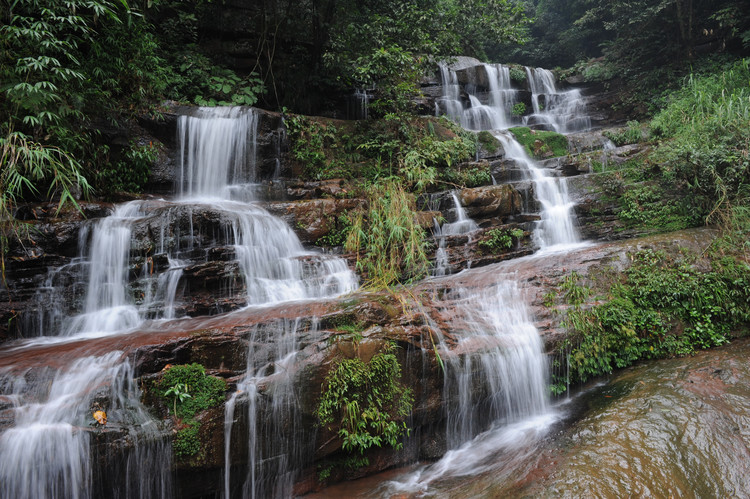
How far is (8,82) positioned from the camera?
551cm

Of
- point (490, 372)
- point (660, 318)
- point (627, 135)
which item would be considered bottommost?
point (490, 372)

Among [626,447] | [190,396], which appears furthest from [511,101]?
[190,396]

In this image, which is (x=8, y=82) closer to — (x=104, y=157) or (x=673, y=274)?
(x=104, y=157)

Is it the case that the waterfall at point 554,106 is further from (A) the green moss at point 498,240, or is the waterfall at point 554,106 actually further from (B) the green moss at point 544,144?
(A) the green moss at point 498,240

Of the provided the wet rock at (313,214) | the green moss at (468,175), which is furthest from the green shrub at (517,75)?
the wet rock at (313,214)

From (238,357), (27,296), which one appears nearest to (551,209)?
(238,357)

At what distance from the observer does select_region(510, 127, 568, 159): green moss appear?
11.0 meters

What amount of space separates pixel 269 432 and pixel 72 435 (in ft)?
4.97

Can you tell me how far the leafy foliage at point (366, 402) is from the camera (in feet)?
12.1

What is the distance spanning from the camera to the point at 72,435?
9.68 ft

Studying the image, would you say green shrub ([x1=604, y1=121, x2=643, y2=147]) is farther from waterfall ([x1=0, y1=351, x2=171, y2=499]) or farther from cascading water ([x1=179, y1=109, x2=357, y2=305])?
waterfall ([x1=0, y1=351, x2=171, y2=499])

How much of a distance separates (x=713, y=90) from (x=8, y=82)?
51.1 ft

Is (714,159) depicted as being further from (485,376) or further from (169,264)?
(169,264)

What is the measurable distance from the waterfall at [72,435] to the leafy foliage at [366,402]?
1.46 meters
